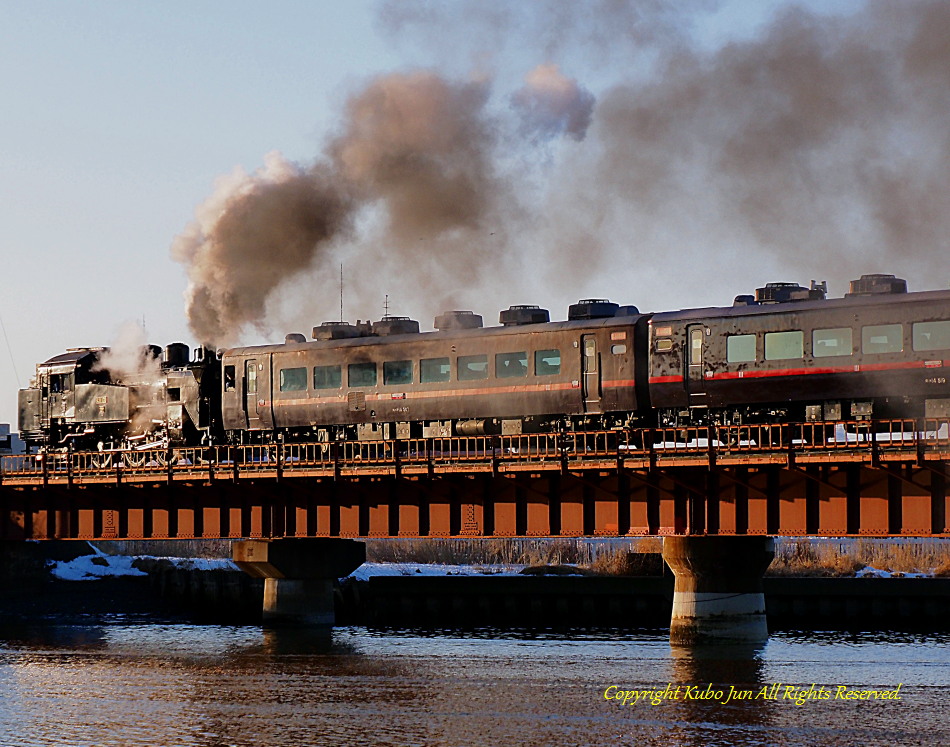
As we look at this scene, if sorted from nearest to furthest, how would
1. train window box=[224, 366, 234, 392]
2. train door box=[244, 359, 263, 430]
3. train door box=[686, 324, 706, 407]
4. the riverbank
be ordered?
1. train door box=[686, 324, 706, 407]
2. train door box=[244, 359, 263, 430]
3. train window box=[224, 366, 234, 392]
4. the riverbank

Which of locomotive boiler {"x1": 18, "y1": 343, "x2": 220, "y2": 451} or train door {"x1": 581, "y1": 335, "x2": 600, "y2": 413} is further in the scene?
locomotive boiler {"x1": 18, "y1": 343, "x2": 220, "y2": 451}

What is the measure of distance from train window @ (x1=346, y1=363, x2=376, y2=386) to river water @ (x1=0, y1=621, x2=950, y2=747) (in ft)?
34.9

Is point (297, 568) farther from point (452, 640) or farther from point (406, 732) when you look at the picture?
point (406, 732)

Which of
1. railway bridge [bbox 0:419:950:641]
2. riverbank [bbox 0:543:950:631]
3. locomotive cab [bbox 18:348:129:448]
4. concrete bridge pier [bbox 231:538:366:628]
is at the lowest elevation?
riverbank [bbox 0:543:950:631]

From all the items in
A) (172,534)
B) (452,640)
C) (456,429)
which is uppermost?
(456,429)

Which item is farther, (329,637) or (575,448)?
(329,637)

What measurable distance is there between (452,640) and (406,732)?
1066 inches

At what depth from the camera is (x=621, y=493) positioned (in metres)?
53.4

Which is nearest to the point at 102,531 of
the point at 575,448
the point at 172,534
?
the point at 172,534

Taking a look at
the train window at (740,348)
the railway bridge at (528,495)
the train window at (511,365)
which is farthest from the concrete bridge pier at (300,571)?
the train window at (740,348)

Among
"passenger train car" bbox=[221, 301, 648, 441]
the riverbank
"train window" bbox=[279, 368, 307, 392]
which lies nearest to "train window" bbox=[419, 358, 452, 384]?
"passenger train car" bbox=[221, 301, 648, 441]

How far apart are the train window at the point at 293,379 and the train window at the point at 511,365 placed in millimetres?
9363

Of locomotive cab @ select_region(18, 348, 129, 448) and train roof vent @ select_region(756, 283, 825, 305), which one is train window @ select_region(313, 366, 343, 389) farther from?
train roof vent @ select_region(756, 283, 825, 305)

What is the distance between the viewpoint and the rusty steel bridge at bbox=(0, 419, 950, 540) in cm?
4844
